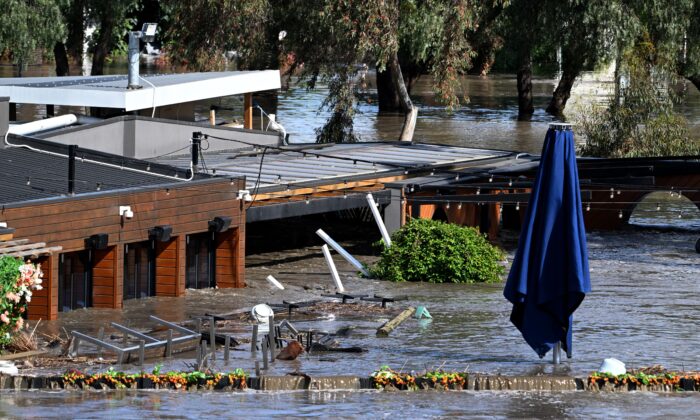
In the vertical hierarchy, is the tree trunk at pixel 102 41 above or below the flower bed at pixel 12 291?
above

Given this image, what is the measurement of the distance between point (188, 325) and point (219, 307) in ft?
11.6

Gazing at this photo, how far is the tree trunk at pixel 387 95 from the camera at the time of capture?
222ft

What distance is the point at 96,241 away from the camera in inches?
961

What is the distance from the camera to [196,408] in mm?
16031

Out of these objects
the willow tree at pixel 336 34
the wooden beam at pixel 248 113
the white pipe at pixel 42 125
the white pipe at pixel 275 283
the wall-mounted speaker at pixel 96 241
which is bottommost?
the white pipe at pixel 275 283

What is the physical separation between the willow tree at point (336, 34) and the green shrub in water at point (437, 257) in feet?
37.6

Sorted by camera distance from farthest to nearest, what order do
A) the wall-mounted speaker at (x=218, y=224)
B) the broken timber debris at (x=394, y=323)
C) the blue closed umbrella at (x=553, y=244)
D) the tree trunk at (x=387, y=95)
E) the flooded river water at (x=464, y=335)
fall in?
the tree trunk at (x=387, y=95) < the wall-mounted speaker at (x=218, y=224) < the broken timber debris at (x=394, y=323) < the blue closed umbrella at (x=553, y=244) < the flooded river water at (x=464, y=335)

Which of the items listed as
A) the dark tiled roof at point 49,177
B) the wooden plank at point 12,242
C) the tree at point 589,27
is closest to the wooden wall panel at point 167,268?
the dark tiled roof at point 49,177

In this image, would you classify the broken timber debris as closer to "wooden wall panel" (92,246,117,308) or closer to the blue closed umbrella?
the blue closed umbrella

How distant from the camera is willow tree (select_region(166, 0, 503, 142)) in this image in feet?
132

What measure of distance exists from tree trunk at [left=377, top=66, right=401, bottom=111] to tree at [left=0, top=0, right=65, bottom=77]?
1739 centimetres

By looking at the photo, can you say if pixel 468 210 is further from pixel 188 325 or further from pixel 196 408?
pixel 196 408

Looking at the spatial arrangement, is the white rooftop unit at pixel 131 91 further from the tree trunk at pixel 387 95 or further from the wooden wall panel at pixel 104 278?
the tree trunk at pixel 387 95

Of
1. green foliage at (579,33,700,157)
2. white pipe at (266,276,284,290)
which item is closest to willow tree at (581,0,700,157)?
green foliage at (579,33,700,157)
